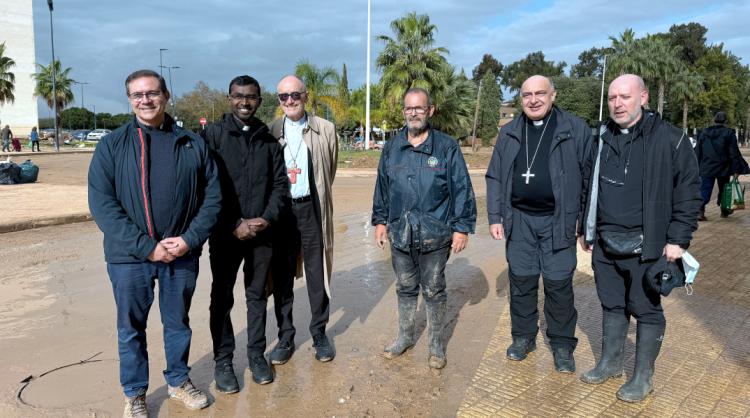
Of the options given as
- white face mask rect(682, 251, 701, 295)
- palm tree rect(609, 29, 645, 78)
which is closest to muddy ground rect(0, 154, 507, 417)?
white face mask rect(682, 251, 701, 295)

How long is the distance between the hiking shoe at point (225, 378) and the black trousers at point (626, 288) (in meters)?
2.50

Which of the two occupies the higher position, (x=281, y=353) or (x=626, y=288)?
(x=626, y=288)

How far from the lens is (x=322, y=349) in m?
4.23

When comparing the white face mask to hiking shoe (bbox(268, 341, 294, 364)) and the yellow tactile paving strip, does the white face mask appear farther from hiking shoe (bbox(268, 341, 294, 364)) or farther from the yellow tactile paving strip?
hiking shoe (bbox(268, 341, 294, 364))

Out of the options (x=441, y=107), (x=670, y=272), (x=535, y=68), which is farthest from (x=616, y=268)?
(x=535, y=68)

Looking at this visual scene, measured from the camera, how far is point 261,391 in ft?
12.2

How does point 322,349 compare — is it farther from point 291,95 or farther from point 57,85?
point 57,85

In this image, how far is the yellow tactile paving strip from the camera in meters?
3.46

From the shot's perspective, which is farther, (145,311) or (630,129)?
(630,129)

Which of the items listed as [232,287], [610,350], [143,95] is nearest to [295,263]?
[232,287]

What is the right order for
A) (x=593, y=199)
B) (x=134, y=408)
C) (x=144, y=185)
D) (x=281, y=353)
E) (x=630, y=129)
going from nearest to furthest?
(x=144, y=185), (x=134, y=408), (x=630, y=129), (x=593, y=199), (x=281, y=353)

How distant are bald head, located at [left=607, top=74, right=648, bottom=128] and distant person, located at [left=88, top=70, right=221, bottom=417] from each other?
2498 millimetres

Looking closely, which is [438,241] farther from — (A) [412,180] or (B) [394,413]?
(B) [394,413]

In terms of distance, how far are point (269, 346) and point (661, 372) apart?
287cm
